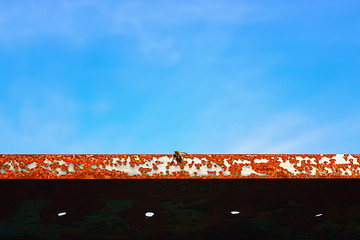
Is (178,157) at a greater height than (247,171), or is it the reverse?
(178,157)

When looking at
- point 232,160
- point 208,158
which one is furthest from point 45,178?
point 232,160

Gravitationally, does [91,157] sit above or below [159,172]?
above

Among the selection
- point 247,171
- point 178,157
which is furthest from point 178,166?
point 247,171

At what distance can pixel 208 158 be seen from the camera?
6.43 feet

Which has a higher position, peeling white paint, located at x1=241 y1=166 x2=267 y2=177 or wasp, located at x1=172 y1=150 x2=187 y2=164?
wasp, located at x1=172 y1=150 x2=187 y2=164

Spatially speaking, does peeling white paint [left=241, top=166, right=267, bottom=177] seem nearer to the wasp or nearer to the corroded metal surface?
the corroded metal surface

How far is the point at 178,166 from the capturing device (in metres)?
1.93

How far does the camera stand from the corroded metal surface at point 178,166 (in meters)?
1.86

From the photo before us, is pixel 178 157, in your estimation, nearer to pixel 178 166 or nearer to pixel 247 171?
pixel 178 166

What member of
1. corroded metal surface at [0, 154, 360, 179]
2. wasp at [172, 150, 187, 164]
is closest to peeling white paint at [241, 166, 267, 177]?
corroded metal surface at [0, 154, 360, 179]

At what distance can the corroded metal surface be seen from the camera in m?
1.86
